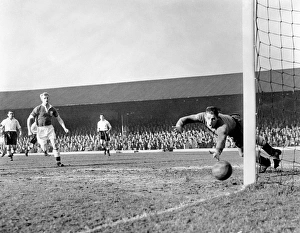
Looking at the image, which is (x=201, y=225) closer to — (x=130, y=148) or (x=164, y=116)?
(x=130, y=148)

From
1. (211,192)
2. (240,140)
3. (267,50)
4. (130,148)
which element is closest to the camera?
(211,192)

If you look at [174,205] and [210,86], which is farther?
[210,86]

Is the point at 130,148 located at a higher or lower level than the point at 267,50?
lower

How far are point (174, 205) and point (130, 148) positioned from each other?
76.1 ft

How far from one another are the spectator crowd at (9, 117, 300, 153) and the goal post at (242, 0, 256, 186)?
16889 millimetres

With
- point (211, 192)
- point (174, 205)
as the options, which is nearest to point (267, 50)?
point (211, 192)

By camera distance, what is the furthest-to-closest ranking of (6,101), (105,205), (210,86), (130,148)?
1. (6,101)
2. (210,86)
3. (130,148)
4. (105,205)

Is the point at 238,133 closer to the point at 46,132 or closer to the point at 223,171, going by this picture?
the point at 223,171

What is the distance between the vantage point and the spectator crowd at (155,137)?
23672 millimetres

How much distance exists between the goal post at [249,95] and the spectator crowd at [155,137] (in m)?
16.9

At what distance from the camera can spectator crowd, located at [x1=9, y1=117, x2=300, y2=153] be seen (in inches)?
932

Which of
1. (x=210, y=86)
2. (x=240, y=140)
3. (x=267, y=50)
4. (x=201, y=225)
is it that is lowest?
(x=201, y=225)

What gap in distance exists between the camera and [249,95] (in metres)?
6.02

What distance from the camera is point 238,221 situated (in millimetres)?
3787
